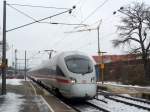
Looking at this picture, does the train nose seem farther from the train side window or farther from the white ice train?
the train side window

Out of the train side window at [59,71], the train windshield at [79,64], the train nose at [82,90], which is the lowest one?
the train nose at [82,90]

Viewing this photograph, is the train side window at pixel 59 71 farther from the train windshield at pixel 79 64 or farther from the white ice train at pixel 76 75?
the train windshield at pixel 79 64

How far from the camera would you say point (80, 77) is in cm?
2425

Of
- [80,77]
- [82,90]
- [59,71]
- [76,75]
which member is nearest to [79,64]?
[76,75]

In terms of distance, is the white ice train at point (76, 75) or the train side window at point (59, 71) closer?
the white ice train at point (76, 75)

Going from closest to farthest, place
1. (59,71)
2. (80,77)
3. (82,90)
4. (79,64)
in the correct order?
1. (82,90)
2. (80,77)
3. (79,64)
4. (59,71)

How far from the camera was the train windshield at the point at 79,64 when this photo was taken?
2491 centimetres

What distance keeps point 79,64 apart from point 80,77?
4.35ft

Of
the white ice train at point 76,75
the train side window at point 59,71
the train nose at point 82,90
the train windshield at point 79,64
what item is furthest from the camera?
the train side window at point 59,71

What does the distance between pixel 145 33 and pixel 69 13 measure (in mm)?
35778

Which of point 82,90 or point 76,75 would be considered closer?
point 82,90

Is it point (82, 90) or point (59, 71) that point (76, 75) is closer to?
point (82, 90)

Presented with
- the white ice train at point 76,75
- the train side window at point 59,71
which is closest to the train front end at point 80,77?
the white ice train at point 76,75

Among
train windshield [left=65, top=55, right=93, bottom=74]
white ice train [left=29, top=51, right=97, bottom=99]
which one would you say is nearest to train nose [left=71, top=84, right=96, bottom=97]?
white ice train [left=29, top=51, right=97, bottom=99]
